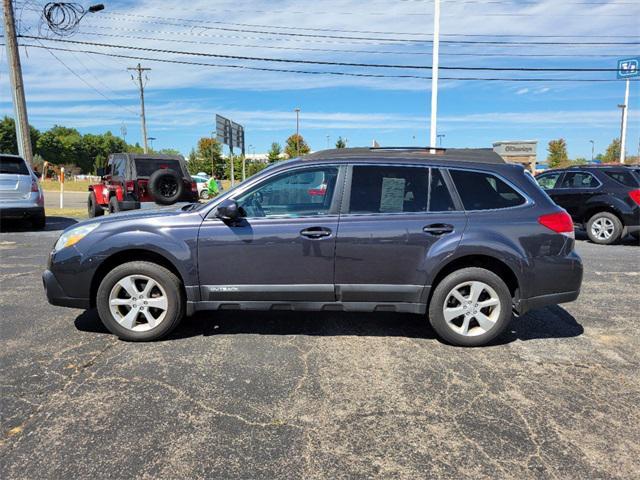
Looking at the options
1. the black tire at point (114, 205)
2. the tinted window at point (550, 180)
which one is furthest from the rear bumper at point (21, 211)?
the tinted window at point (550, 180)

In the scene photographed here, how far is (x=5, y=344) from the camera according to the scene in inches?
160

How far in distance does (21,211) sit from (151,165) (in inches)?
120

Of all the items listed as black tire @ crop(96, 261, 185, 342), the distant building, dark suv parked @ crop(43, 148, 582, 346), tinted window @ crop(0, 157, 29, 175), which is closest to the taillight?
dark suv parked @ crop(43, 148, 582, 346)

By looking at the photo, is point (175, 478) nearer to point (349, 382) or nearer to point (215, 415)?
point (215, 415)

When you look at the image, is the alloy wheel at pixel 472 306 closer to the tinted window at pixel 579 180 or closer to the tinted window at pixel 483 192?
the tinted window at pixel 483 192

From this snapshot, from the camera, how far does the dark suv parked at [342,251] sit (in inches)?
157

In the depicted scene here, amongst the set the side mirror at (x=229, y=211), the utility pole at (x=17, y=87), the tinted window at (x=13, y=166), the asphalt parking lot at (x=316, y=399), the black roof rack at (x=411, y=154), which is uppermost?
the utility pole at (x=17, y=87)

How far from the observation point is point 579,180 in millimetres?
10594

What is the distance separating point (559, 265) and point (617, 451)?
1.76 metres

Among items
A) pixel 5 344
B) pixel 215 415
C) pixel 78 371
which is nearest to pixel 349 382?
pixel 215 415

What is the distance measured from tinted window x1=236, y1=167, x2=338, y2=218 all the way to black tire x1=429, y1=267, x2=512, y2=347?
1226 mm

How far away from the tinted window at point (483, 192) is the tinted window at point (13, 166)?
10.4 m

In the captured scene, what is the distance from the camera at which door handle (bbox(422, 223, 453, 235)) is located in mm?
3980

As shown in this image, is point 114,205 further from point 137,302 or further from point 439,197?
point 439,197
